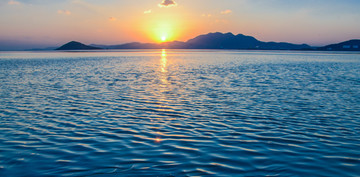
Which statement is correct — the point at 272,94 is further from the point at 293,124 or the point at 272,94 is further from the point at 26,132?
the point at 26,132

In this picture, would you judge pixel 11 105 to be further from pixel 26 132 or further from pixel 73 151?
pixel 73 151

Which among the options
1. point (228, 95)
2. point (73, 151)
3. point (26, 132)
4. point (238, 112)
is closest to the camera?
point (73, 151)

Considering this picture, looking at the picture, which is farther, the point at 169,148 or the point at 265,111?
the point at 265,111

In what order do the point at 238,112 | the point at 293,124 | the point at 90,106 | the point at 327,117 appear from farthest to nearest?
the point at 90,106 → the point at 238,112 → the point at 327,117 → the point at 293,124

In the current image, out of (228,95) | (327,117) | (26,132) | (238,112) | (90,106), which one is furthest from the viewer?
(228,95)

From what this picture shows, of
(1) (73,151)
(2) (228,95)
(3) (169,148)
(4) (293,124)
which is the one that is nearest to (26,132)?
(1) (73,151)

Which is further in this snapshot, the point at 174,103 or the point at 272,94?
the point at 272,94

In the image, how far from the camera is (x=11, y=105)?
21750mm

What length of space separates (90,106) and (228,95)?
485 inches

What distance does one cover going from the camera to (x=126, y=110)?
19.9 meters

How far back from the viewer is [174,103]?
2253cm

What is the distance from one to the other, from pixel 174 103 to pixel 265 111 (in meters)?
7.03

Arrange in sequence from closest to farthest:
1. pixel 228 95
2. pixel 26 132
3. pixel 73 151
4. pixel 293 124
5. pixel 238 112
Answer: pixel 73 151 < pixel 26 132 < pixel 293 124 < pixel 238 112 < pixel 228 95

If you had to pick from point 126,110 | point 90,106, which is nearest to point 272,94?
point 126,110
